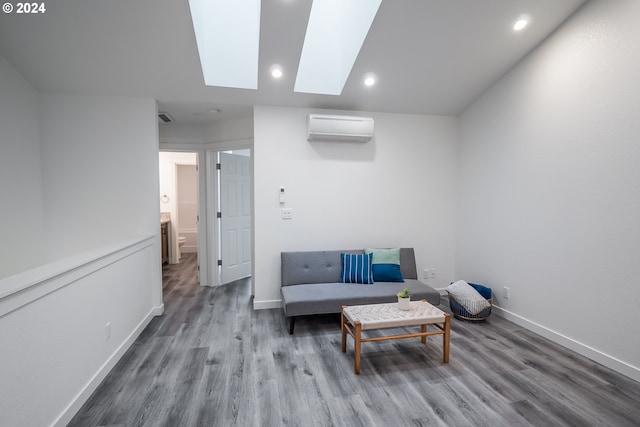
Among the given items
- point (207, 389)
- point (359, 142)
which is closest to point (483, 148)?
point (359, 142)

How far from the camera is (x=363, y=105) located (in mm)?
3463

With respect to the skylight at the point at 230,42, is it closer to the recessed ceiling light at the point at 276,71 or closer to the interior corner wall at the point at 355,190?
the recessed ceiling light at the point at 276,71

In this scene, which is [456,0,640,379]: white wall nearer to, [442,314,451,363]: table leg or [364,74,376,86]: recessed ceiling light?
[442,314,451,363]: table leg

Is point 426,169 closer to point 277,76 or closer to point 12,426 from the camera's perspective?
point 277,76

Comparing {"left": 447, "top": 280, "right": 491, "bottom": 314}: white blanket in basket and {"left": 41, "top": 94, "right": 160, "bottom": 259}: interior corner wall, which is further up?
{"left": 41, "top": 94, "right": 160, "bottom": 259}: interior corner wall

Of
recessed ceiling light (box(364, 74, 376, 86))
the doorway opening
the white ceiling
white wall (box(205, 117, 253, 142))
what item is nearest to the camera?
the white ceiling

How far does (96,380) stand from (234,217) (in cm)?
278

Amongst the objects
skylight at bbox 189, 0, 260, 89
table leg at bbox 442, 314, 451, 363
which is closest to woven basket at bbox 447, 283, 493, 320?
table leg at bbox 442, 314, 451, 363

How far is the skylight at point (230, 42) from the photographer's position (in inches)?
111

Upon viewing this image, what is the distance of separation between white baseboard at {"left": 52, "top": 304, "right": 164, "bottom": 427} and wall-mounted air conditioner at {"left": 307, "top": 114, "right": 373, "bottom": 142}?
2.76m

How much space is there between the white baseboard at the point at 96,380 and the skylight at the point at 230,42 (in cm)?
264

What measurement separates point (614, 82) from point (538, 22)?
854mm

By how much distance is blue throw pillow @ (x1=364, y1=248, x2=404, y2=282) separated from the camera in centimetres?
330

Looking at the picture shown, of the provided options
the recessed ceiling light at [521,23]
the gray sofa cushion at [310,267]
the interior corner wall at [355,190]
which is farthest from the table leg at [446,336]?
the recessed ceiling light at [521,23]
